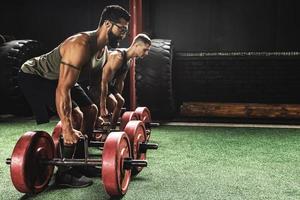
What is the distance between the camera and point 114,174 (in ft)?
6.42

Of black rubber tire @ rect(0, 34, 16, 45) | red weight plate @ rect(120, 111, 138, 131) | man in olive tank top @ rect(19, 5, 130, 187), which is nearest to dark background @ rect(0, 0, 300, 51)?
black rubber tire @ rect(0, 34, 16, 45)

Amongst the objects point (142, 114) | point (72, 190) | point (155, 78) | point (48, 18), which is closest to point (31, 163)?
point (72, 190)

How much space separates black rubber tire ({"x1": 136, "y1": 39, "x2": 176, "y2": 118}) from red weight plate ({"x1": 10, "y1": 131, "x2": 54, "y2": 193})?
2.41 metres

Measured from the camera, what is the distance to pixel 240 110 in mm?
4980

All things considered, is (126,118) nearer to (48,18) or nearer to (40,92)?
(40,92)

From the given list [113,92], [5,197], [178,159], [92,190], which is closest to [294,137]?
[178,159]

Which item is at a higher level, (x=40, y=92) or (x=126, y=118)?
(x=40, y=92)

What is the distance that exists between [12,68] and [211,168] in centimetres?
304

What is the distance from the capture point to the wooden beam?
4891mm

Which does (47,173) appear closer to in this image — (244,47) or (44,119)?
(44,119)

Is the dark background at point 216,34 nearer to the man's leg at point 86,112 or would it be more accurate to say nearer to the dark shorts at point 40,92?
the man's leg at point 86,112

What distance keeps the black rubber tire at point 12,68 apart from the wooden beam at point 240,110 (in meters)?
2.06

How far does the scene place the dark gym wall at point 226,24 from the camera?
208 inches

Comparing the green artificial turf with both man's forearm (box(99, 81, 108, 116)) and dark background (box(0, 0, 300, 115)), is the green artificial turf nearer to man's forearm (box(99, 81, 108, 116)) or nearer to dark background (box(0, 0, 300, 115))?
man's forearm (box(99, 81, 108, 116))
